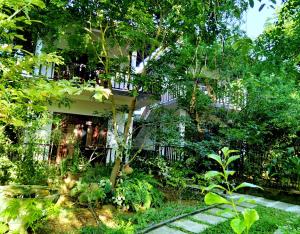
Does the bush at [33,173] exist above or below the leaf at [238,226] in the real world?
below

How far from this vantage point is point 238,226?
1052 mm

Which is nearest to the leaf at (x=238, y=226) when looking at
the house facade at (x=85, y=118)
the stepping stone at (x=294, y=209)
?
the stepping stone at (x=294, y=209)

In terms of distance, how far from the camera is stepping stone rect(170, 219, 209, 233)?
4.55 m

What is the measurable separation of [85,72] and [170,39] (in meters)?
4.96

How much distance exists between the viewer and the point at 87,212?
213 inches

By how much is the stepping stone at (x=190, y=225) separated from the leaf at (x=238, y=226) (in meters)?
3.71

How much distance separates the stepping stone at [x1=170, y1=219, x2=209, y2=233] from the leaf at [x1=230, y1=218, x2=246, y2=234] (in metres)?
3.71

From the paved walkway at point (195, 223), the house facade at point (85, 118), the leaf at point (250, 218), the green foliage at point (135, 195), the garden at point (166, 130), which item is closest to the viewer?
the leaf at point (250, 218)

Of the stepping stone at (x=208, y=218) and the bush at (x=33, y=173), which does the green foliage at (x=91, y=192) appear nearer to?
the bush at (x=33, y=173)

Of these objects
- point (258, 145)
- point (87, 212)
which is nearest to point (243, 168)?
point (258, 145)

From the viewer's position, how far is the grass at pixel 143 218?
4083 mm

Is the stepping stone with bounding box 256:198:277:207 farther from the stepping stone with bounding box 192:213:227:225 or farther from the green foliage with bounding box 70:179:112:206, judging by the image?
the green foliage with bounding box 70:179:112:206

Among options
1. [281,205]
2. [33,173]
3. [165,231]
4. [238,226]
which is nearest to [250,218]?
[238,226]

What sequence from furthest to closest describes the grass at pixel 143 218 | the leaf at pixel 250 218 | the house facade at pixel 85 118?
the house facade at pixel 85 118, the grass at pixel 143 218, the leaf at pixel 250 218
